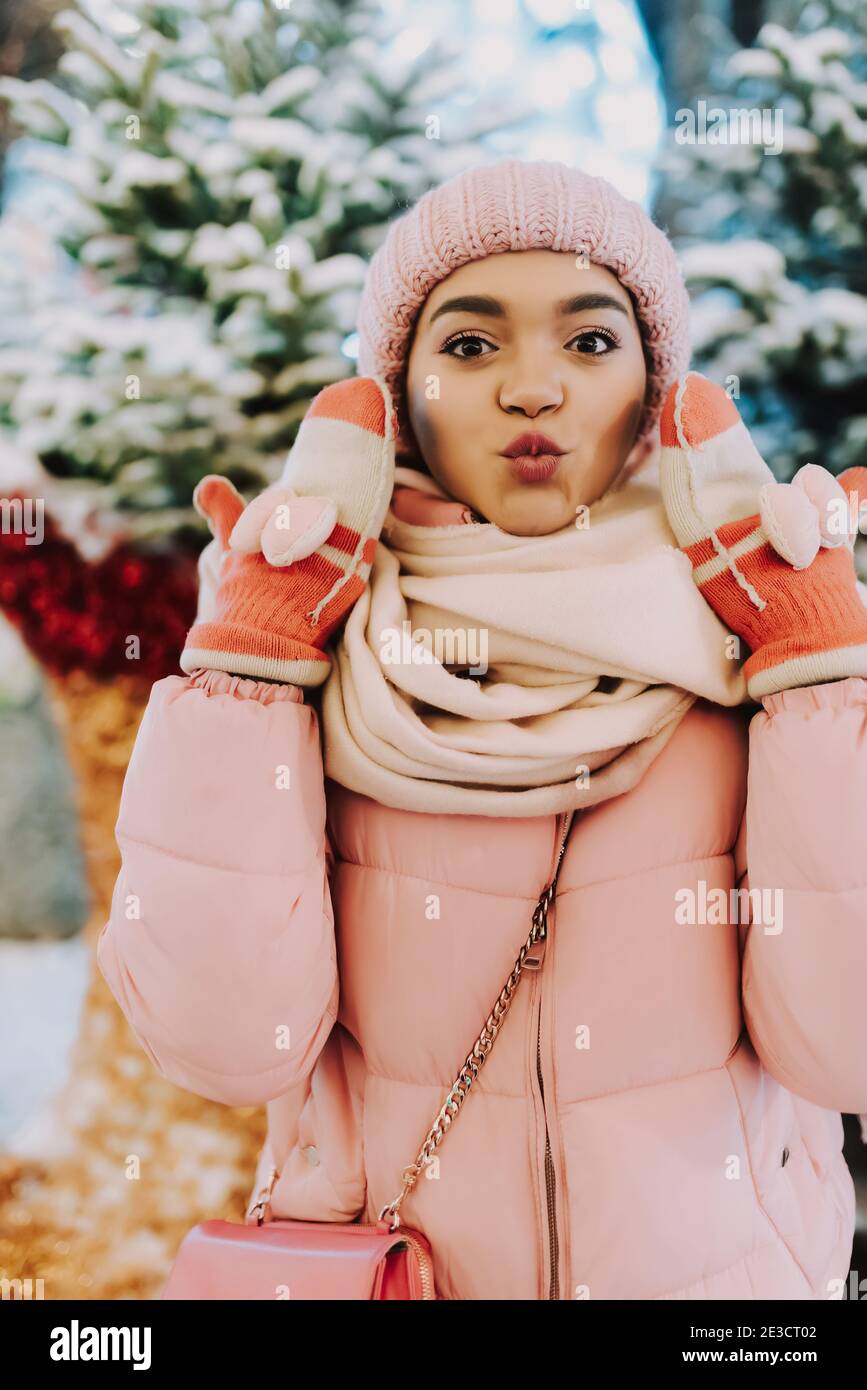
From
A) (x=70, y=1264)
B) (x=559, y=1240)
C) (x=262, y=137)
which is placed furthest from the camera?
(x=70, y=1264)

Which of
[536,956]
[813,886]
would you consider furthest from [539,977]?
[813,886]

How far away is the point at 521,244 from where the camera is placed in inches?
35.6

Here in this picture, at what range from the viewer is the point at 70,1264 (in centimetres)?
160

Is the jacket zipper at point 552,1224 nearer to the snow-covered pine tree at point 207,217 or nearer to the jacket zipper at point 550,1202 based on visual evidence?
the jacket zipper at point 550,1202

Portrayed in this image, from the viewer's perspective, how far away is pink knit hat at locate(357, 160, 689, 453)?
2.96ft

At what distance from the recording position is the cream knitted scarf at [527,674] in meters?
0.81

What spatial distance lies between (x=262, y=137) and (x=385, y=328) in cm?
67

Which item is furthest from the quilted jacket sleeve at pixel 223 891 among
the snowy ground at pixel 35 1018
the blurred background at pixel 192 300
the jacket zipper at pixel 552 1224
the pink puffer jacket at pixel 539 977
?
the snowy ground at pixel 35 1018

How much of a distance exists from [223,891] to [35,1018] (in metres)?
1.18

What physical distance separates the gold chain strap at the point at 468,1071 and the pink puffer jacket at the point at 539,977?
11 mm

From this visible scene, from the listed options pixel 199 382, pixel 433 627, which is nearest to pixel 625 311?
pixel 433 627

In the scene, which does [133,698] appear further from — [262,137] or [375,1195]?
[375,1195]

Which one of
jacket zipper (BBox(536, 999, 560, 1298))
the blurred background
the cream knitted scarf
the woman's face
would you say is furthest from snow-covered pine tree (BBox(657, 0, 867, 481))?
jacket zipper (BBox(536, 999, 560, 1298))

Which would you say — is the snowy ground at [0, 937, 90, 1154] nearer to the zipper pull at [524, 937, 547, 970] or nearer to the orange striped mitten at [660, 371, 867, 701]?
the zipper pull at [524, 937, 547, 970]
